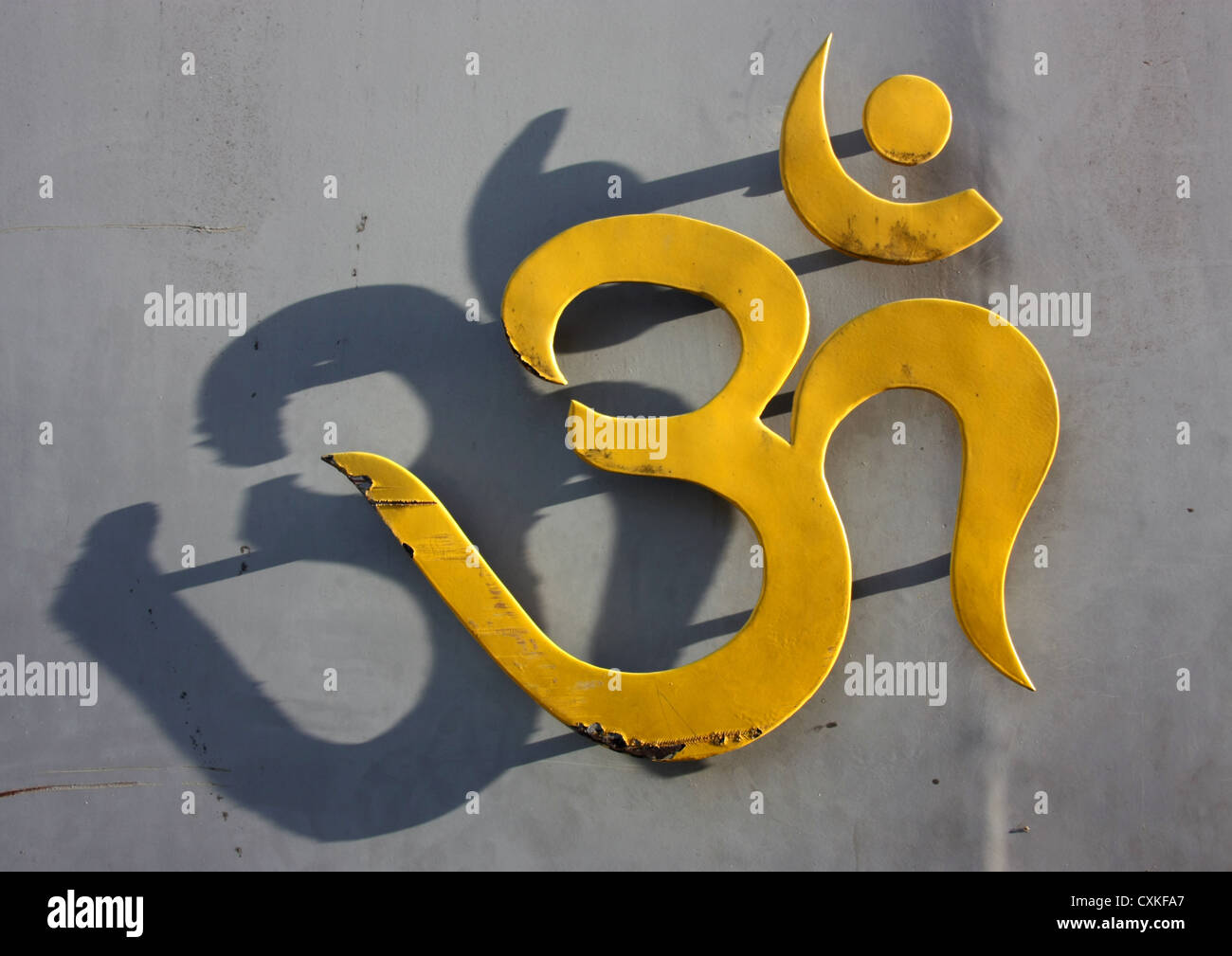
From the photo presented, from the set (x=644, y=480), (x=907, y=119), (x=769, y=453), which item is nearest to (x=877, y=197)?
(x=907, y=119)

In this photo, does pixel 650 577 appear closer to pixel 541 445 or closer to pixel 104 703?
pixel 541 445

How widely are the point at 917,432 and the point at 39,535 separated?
3.21 meters

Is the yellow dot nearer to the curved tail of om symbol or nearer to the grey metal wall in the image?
the grey metal wall

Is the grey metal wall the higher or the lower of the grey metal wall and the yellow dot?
the lower

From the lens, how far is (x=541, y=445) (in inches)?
125

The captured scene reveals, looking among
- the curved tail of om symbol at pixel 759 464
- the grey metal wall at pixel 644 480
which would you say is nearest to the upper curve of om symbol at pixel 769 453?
the curved tail of om symbol at pixel 759 464

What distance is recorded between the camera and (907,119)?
301 cm

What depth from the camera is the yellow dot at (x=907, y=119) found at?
3010mm

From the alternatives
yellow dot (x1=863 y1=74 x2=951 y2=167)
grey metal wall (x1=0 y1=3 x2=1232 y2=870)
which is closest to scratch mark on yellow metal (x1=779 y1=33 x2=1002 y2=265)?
yellow dot (x1=863 y1=74 x2=951 y2=167)

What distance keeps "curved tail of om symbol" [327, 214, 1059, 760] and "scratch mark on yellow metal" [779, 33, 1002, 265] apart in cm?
22

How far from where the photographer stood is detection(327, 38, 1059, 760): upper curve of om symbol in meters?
2.96

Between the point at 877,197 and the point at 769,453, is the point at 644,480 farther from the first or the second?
the point at 877,197

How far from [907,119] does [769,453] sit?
1.24 metres

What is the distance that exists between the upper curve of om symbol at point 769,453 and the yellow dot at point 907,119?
0.21ft
